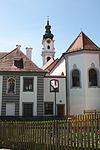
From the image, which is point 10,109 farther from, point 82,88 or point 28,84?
point 82,88

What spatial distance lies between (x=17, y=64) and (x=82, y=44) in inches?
362

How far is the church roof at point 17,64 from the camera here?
26.9 meters

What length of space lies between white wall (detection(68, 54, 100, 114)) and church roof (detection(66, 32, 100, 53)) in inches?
38.8

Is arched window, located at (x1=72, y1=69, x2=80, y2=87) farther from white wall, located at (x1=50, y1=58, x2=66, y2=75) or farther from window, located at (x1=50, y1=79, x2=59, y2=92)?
white wall, located at (x1=50, y1=58, x2=66, y2=75)

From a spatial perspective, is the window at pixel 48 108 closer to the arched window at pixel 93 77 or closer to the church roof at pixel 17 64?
the church roof at pixel 17 64

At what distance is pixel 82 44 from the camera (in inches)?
1089

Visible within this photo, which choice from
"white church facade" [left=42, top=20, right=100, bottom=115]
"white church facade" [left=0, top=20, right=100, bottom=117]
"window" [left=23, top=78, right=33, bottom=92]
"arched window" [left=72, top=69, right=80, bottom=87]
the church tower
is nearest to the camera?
"white church facade" [left=42, top=20, right=100, bottom=115]

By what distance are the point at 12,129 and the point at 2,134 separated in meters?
0.97

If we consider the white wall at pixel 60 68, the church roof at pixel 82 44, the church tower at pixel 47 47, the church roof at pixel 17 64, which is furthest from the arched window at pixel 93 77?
the church tower at pixel 47 47

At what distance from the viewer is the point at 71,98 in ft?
87.3

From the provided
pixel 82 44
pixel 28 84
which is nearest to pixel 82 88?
pixel 82 44

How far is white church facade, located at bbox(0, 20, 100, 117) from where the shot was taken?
25.7 meters

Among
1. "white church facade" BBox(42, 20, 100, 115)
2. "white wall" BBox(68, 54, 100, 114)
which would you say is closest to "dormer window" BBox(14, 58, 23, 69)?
"white church facade" BBox(42, 20, 100, 115)

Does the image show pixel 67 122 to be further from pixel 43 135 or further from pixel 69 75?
pixel 69 75
